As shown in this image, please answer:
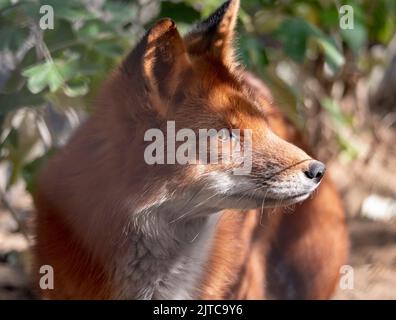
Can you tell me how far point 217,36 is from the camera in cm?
344

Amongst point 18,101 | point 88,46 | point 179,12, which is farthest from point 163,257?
point 179,12

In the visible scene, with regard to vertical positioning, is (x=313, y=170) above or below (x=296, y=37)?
below

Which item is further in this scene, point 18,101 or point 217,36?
point 18,101

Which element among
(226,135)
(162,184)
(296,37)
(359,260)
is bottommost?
(359,260)

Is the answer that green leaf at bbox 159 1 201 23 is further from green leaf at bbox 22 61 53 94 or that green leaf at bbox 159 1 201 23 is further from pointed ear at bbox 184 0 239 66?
pointed ear at bbox 184 0 239 66

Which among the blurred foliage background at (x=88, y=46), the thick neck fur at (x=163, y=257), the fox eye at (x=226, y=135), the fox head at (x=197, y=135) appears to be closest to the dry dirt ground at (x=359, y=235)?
the blurred foliage background at (x=88, y=46)

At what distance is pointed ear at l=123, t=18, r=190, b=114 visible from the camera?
9.89 ft

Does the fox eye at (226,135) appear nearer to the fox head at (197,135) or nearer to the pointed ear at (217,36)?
the fox head at (197,135)

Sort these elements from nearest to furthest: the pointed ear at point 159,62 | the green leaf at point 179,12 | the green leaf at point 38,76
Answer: the pointed ear at point 159,62
the green leaf at point 38,76
the green leaf at point 179,12

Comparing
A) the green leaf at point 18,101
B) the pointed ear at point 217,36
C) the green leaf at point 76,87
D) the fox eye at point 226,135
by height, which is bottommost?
the fox eye at point 226,135

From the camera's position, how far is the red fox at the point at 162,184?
318 cm

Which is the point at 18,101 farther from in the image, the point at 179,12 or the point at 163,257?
the point at 163,257

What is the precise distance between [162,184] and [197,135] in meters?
0.23

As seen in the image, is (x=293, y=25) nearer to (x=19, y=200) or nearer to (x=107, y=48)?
(x=107, y=48)
